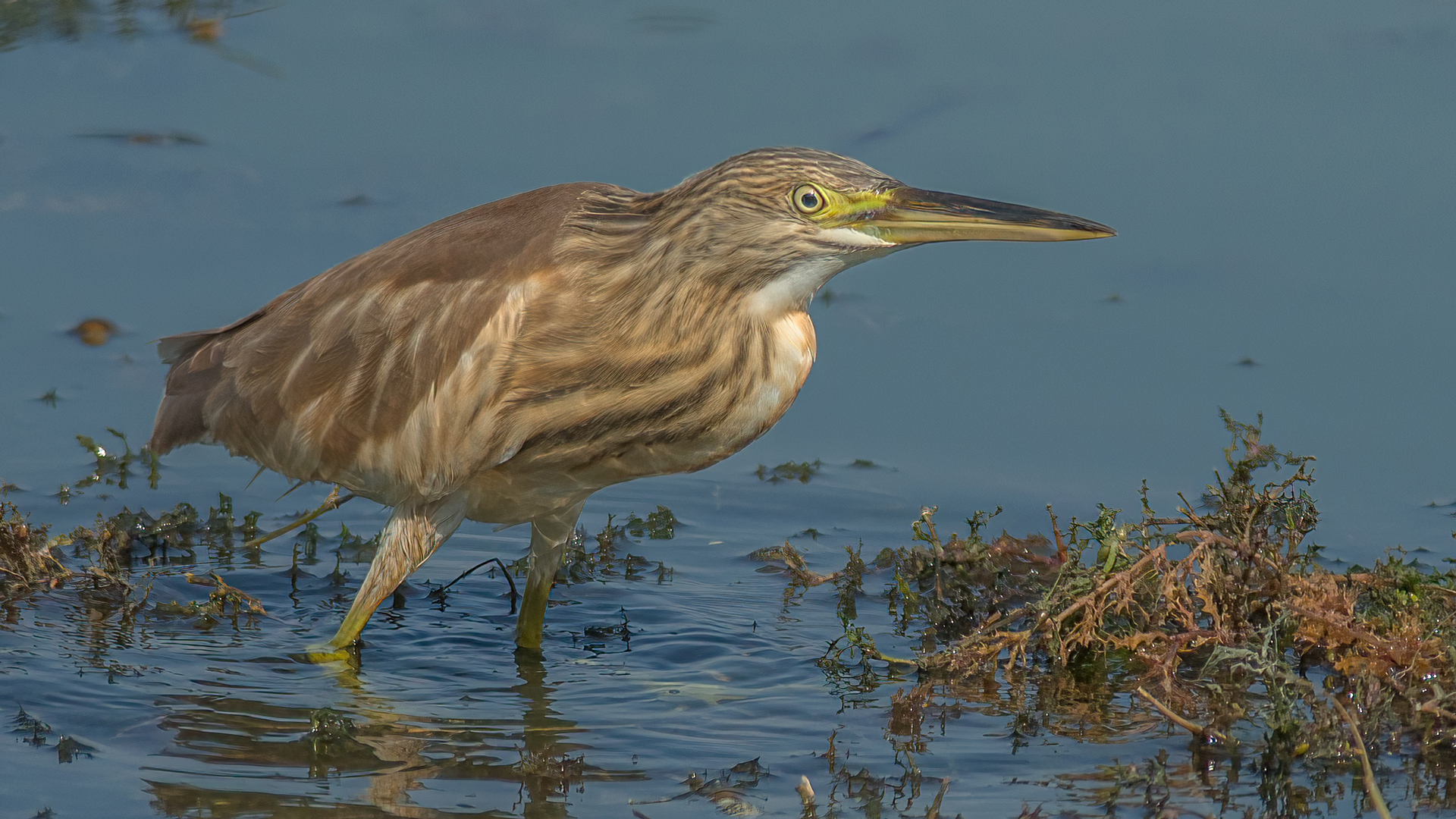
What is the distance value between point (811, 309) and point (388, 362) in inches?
132

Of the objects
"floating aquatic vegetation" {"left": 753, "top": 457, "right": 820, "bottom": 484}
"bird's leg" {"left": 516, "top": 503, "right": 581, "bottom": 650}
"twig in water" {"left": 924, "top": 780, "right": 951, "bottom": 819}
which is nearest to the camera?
"twig in water" {"left": 924, "top": 780, "right": 951, "bottom": 819}

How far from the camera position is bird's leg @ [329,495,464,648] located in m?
6.31

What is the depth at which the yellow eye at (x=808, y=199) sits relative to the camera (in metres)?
5.29

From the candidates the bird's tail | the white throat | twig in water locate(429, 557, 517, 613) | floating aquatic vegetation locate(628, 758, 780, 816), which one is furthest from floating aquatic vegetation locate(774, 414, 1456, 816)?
the bird's tail

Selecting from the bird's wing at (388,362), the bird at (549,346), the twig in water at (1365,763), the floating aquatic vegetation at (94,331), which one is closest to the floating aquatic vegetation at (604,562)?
the bird at (549,346)

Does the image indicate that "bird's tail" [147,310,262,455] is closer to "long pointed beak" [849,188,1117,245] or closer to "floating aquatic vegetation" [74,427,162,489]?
→ "floating aquatic vegetation" [74,427,162,489]

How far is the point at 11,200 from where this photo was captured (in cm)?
943

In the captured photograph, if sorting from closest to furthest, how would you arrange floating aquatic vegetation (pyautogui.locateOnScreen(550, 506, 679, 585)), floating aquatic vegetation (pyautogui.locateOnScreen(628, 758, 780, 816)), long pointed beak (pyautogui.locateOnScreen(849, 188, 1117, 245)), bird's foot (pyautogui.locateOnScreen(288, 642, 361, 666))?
1. floating aquatic vegetation (pyautogui.locateOnScreen(628, 758, 780, 816))
2. long pointed beak (pyautogui.locateOnScreen(849, 188, 1117, 245))
3. bird's foot (pyautogui.locateOnScreen(288, 642, 361, 666))
4. floating aquatic vegetation (pyautogui.locateOnScreen(550, 506, 679, 585))

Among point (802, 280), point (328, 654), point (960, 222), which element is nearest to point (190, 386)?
point (328, 654)

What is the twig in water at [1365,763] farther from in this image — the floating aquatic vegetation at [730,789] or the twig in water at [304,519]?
the twig in water at [304,519]

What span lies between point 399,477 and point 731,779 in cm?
168

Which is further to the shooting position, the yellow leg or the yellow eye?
the yellow leg

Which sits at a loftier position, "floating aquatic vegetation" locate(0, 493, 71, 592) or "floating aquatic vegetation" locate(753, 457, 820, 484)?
"floating aquatic vegetation" locate(753, 457, 820, 484)

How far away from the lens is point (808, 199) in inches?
209
